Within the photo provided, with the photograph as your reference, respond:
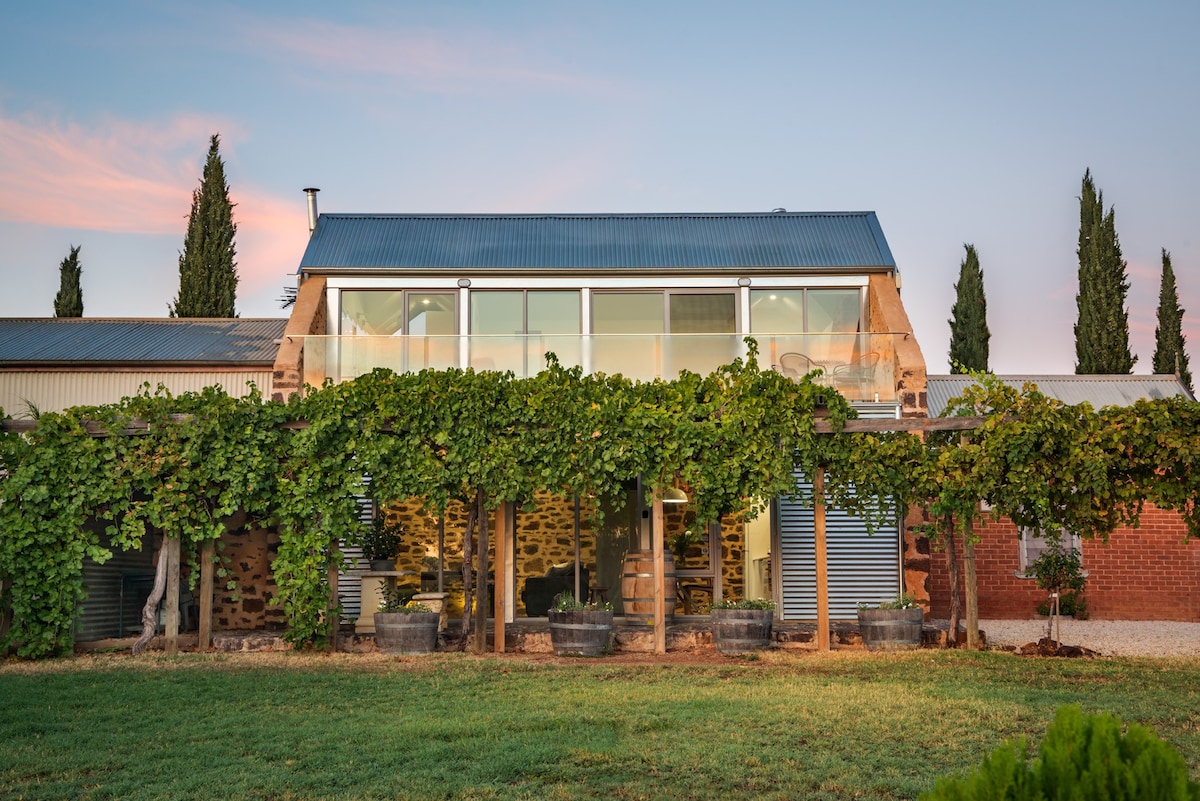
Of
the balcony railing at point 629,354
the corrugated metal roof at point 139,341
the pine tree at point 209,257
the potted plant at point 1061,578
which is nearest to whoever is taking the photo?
the balcony railing at point 629,354

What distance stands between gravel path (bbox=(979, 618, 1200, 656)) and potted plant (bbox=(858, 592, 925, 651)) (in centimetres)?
125

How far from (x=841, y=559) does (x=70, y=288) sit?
22.0 meters

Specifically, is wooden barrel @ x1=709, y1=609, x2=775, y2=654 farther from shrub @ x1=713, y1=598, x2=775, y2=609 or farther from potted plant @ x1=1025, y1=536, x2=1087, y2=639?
potted plant @ x1=1025, y1=536, x2=1087, y2=639

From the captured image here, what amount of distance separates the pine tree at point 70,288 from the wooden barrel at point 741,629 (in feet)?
71.9

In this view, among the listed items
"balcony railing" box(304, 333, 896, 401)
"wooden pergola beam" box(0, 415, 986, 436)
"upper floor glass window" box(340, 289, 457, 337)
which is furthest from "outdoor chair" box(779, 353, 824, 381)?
"upper floor glass window" box(340, 289, 457, 337)

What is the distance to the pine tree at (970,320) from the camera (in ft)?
105

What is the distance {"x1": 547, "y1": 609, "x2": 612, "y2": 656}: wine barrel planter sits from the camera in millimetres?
12828

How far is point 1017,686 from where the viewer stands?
10.3 meters

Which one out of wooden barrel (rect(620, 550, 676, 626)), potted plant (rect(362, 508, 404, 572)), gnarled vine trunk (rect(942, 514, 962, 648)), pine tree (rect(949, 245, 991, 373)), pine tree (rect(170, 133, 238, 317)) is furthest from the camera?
pine tree (rect(949, 245, 991, 373))

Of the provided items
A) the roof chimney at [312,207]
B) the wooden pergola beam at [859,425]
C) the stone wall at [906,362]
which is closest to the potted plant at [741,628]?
the wooden pergola beam at [859,425]

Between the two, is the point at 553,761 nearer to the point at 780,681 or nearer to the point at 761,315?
the point at 780,681

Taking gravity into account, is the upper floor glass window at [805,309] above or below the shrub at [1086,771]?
above

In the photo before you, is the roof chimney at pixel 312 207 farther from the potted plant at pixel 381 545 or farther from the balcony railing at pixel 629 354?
the potted plant at pixel 381 545

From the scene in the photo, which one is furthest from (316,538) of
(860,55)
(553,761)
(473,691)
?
(860,55)
